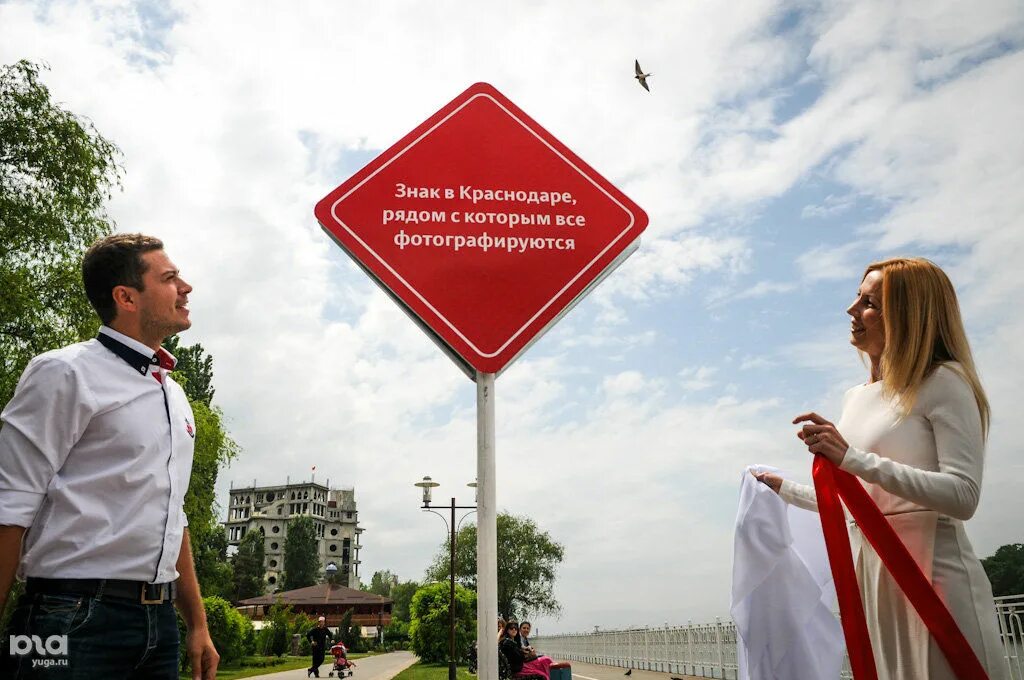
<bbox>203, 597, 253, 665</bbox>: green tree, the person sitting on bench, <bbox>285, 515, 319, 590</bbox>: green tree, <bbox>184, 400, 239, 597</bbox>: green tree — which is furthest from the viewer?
<bbox>285, 515, 319, 590</bbox>: green tree

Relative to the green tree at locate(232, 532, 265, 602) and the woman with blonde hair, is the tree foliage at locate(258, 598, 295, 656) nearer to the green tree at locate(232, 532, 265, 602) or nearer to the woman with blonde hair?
the woman with blonde hair

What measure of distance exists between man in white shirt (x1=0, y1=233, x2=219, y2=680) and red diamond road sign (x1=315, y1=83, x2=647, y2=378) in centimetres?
80

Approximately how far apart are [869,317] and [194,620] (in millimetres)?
2234

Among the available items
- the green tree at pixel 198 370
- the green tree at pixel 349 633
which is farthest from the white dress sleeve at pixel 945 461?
the green tree at pixel 349 633

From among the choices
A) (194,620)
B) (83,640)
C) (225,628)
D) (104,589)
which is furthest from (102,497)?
(225,628)

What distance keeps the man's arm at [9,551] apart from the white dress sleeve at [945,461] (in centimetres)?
209

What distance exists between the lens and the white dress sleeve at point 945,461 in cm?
197

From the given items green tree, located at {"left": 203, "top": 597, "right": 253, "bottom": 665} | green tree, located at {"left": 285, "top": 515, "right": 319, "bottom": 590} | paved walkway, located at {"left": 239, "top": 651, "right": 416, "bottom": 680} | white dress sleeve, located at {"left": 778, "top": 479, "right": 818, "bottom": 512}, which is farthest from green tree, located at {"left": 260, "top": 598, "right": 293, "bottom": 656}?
green tree, located at {"left": 285, "top": 515, "right": 319, "bottom": 590}

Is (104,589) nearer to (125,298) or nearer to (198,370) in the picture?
(125,298)

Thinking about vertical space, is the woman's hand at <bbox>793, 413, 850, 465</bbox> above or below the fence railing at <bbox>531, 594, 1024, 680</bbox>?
above

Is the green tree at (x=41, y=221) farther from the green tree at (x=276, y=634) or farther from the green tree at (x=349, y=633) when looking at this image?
the green tree at (x=349, y=633)

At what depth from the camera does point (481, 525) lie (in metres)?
2.57

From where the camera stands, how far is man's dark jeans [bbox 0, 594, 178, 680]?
171cm

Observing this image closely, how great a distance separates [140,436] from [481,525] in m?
1.11
